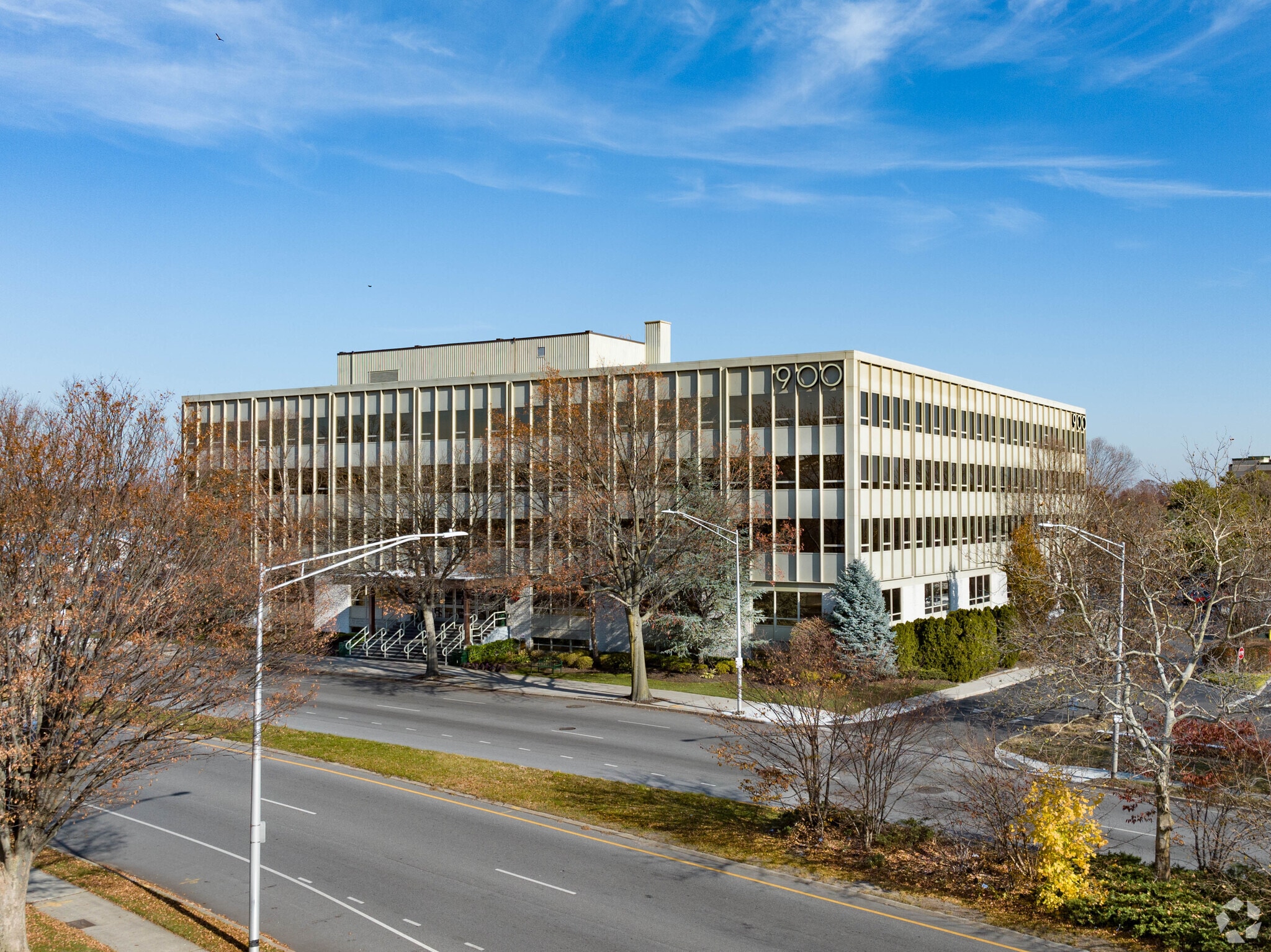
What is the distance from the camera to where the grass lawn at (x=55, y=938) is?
16062mm

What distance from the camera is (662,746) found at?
3173 centimetres

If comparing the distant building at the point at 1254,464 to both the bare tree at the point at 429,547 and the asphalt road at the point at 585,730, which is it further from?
the bare tree at the point at 429,547

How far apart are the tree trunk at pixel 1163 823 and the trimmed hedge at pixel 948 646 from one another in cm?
2630

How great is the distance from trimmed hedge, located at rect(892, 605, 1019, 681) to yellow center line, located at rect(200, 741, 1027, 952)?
2474 cm

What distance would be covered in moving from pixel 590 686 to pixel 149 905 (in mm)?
27190

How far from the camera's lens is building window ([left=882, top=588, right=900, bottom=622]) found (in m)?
48.8

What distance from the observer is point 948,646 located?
45.4 m

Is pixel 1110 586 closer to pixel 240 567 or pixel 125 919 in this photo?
pixel 240 567

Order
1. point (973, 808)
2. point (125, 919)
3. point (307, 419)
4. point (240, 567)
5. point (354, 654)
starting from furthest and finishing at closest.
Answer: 1. point (307, 419)
2. point (354, 654)
3. point (240, 567)
4. point (973, 808)
5. point (125, 919)

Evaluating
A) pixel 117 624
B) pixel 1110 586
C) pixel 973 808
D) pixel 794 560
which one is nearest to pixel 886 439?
pixel 794 560

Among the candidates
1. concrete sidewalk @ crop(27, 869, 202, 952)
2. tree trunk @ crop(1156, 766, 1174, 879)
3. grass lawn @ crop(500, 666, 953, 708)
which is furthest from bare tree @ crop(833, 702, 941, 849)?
grass lawn @ crop(500, 666, 953, 708)

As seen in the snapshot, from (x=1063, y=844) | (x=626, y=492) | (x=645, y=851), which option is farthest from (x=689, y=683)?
(x=1063, y=844)

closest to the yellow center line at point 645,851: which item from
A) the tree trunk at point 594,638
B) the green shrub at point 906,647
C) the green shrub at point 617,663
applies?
the green shrub at point 617,663

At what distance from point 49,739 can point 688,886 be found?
11.1 meters
